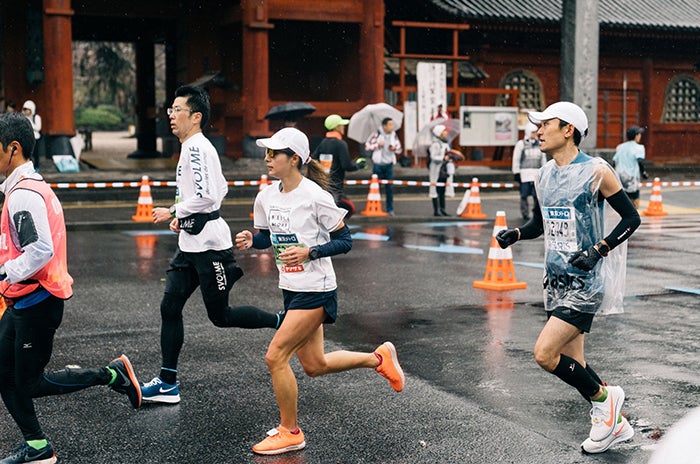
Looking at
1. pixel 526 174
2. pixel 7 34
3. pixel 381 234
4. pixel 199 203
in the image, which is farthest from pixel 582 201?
pixel 7 34

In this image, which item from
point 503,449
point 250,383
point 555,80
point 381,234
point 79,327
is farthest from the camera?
point 555,80

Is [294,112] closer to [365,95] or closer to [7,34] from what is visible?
[365,95]

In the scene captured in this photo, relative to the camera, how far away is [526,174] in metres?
17.6

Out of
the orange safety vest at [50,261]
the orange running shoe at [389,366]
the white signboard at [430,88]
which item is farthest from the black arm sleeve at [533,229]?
the white signboard at [430,88]

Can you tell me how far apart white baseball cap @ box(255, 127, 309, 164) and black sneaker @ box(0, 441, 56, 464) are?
201 cm

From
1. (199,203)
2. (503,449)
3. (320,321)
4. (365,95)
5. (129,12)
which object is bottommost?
(503,449)

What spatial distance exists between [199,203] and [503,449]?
7.82 ft

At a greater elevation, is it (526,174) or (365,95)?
(365,95)

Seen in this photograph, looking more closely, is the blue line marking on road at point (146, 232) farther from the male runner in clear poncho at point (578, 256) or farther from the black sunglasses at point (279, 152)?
the male runner in clear poncho at point (578, 256)

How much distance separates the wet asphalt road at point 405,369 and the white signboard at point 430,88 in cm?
1382

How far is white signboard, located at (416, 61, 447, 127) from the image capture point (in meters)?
26.7

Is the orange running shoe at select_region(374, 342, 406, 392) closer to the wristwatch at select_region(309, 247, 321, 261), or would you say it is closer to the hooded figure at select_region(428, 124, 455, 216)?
the wristwatch at select_region(309, 247, 321, 261)

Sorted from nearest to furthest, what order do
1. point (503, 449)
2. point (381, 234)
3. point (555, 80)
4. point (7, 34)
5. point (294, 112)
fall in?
point (503, 449), point (294, 112), point (381, 234), point (7, 34), point (555, 80)

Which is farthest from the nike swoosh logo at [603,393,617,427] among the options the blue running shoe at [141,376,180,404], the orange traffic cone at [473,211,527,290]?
the orange traffic cone at [473,211,527,290]
